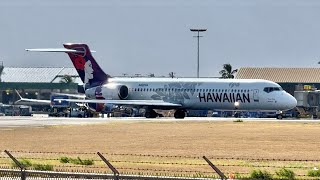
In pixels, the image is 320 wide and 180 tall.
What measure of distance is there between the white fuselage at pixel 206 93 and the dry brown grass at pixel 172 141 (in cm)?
2909

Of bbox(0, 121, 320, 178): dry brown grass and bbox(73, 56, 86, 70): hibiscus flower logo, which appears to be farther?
bbox(73, 56, 86, 70): hibiscus flower logo

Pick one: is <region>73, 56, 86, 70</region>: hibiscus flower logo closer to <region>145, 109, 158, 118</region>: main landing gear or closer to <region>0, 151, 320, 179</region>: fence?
<region>145, 109, 158, 118</region>: main landing gear

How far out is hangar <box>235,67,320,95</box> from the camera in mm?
178900

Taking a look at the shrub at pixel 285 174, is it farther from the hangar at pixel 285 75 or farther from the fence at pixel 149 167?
the hangar at pixel 285 75

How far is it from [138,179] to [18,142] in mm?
33269

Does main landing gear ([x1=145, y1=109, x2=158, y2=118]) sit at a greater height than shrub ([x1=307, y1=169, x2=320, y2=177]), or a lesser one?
lesser

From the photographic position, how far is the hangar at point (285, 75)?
179m

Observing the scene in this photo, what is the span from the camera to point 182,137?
71812 mm

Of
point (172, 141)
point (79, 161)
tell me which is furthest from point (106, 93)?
point (79, 161)

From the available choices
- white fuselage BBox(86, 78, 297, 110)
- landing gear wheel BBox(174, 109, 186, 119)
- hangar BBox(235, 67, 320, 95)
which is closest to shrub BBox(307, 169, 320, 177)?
white fuselage BBox(86, 78, 297, 110)

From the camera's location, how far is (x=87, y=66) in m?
131

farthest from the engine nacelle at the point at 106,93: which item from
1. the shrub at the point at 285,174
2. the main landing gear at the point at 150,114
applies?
the shrub at the point at 285,174

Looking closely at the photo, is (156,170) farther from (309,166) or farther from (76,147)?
(76,147)

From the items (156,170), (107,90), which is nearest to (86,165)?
(156,170)
